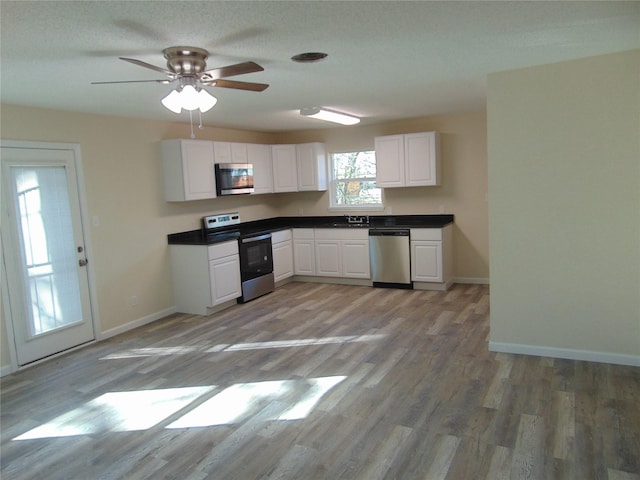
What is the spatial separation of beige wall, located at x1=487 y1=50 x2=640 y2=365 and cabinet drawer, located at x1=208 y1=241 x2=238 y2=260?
10.2 feet

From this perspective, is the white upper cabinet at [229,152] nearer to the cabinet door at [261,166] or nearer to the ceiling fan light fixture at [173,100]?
the cabinet door at [261,166]

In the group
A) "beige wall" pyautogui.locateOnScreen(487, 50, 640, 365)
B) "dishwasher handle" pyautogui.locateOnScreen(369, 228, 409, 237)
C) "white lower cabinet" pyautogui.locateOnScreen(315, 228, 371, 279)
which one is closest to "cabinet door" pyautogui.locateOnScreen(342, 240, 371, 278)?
"white lower cabinet" pyautogui.locateOnScreen(315, 228, 371, 279)

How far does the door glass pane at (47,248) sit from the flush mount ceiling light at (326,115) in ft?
8.23

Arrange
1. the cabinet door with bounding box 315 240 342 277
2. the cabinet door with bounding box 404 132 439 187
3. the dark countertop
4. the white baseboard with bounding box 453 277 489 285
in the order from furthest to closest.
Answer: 1. the cabinet door with bounding box 315 240 342 277
2. the white baseboard with bounding box 453 277 489 285
3. the cabinet door with bounding box 404 132 439 187
4. the dark countertop

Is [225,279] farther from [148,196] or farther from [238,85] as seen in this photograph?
[238,85]

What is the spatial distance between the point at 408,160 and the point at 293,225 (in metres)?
2.02

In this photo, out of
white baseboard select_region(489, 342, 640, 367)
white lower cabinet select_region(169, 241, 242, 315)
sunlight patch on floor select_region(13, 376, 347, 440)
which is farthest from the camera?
white lower cabinet select_region(169, 241, 242, 315)

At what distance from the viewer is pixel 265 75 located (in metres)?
3.45

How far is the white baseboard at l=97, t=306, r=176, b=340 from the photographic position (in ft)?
16.0

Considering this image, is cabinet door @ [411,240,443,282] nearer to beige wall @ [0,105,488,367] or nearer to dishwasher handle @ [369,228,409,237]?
dishwasher handle @ [369,228,409,237]

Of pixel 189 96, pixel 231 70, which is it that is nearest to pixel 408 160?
pixel 231 70

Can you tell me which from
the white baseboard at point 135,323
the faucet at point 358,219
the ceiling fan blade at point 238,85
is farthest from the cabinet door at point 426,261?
the ceiling fan blade at point 238,85

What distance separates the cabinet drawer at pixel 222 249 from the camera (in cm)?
546

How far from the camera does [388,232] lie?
6.38 meters
